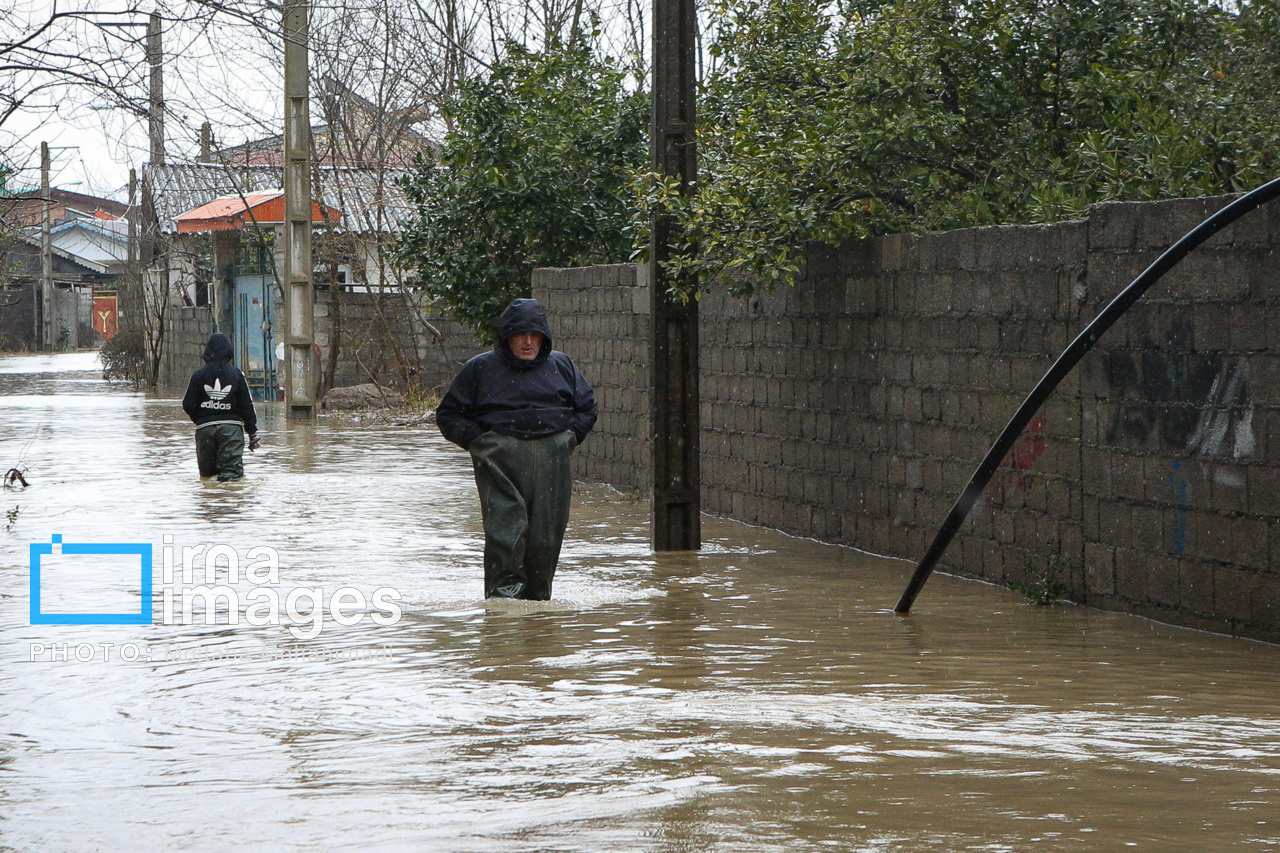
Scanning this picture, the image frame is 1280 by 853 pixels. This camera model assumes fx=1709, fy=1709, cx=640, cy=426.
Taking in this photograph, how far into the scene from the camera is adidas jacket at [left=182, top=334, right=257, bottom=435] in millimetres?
16812

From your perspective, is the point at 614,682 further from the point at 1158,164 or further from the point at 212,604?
the point at 1158,164

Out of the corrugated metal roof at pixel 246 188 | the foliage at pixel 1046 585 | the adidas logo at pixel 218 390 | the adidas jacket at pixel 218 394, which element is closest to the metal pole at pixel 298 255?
the corrugated metal roof at pixel 246 188

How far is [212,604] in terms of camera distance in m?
9.68

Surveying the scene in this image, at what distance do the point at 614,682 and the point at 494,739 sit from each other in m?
1.19

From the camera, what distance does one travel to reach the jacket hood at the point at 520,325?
9445mm

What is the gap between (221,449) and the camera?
54.8 feet

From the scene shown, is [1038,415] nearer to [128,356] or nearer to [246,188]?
[246,188]

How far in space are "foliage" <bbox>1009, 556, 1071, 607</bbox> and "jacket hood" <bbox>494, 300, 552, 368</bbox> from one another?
3.05 m

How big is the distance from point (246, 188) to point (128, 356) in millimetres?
9386

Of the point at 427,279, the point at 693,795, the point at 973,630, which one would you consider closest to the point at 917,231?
the point at 973,630

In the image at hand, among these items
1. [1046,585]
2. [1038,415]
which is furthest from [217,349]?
[1046,585]

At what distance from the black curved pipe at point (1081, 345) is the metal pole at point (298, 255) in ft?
58.0

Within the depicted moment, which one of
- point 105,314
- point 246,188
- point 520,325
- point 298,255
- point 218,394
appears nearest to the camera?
point 520,325

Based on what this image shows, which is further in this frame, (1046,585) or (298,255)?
(298,255)
